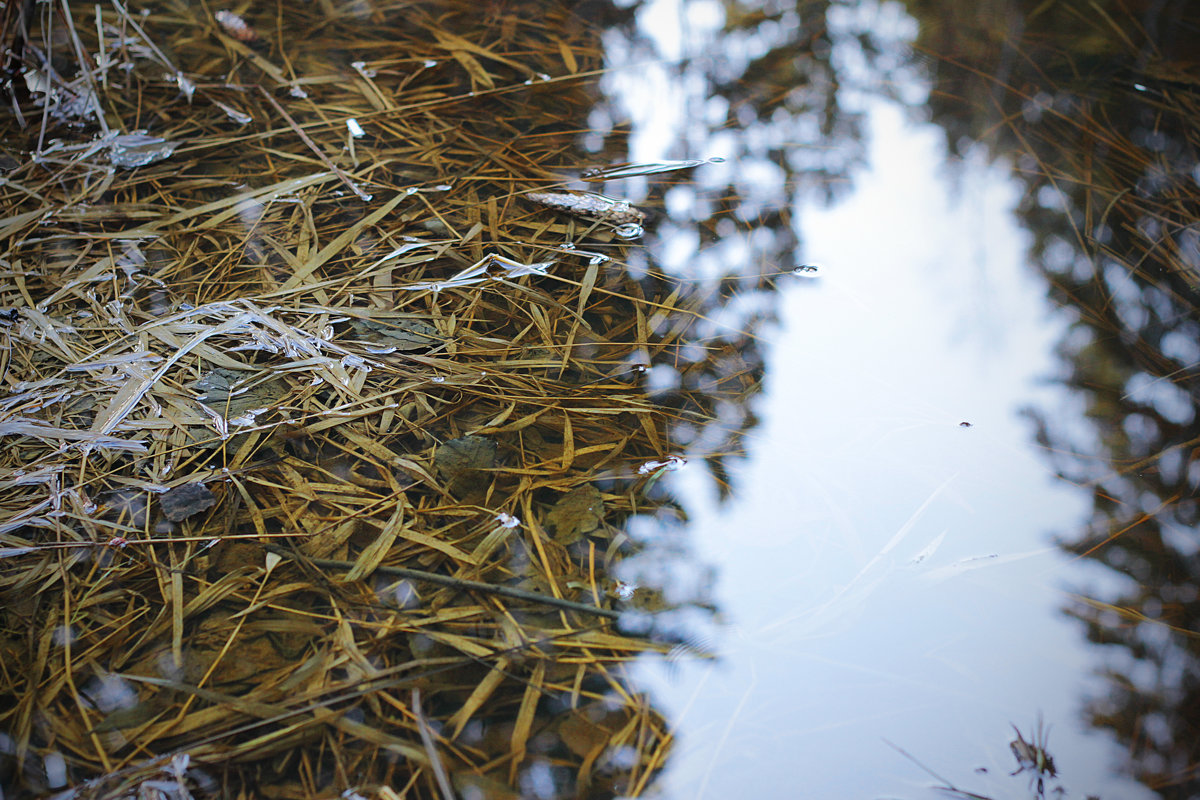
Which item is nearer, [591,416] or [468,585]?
[468,585]

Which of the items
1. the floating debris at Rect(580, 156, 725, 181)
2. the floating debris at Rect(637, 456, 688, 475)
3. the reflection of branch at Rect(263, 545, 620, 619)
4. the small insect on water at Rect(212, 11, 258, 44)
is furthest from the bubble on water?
the small insect on water at Rect(212, 11, 258, 44)

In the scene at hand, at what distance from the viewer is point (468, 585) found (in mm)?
1002

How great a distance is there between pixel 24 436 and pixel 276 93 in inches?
39.9

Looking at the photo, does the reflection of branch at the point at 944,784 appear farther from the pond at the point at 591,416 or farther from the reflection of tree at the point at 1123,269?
the reflection of tree at the point at 1123,269

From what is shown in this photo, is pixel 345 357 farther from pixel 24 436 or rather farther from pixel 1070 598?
pixel 1070 598

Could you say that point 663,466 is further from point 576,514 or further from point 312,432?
point 312,432

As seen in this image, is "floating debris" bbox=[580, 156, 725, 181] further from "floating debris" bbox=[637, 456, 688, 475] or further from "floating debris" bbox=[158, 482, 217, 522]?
"floating debris" bbox=[158, 482, 217, 522]

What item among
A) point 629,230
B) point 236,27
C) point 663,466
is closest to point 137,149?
point 236,27

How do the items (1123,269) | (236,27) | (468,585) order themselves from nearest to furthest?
1. (468,585)
2. (1123,269)
3. (236,27)

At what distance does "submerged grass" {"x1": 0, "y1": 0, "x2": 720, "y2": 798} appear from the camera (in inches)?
34.5

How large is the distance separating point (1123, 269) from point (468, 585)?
4.35ft

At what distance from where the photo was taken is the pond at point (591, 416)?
2.90ft

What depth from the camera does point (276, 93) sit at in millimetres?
1752

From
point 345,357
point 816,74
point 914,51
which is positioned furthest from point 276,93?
point 914,51
